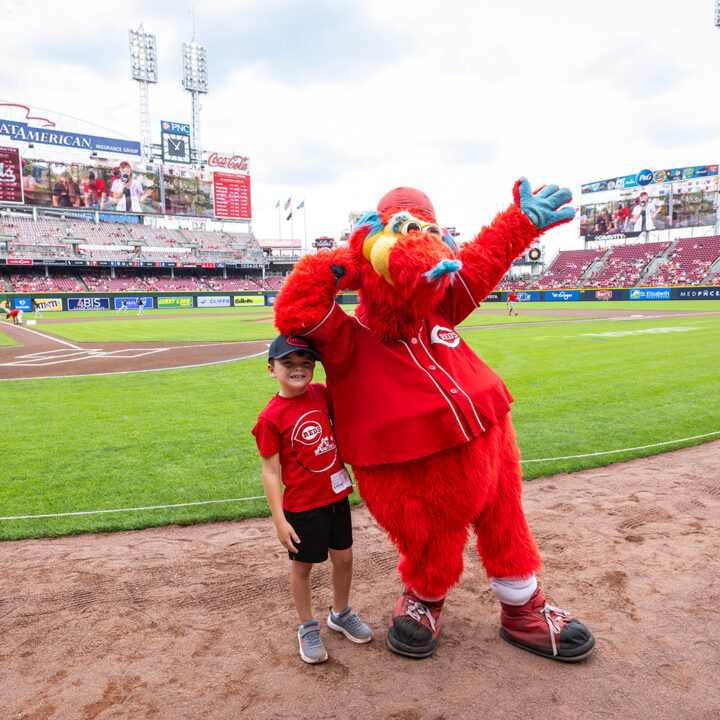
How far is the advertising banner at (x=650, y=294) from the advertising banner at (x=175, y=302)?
39.2 metres

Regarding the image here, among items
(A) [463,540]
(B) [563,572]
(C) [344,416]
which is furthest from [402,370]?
(B) [563,572]

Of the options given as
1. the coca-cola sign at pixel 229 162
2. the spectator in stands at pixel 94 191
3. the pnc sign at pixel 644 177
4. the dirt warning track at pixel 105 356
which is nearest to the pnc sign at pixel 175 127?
the coca-cola sign at pixel 229 162

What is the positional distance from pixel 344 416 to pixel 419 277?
824mm

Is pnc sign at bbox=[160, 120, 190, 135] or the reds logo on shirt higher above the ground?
pnc sign at bbox=[160, 120, 190, 135]

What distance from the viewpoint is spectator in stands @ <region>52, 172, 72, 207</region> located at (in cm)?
5353

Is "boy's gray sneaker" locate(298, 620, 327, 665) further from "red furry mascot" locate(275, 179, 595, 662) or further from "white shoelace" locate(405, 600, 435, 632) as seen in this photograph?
"white shoelace" locate(405, 600, 435, 632)

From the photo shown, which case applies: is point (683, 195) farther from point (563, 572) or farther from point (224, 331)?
point (563, 572)

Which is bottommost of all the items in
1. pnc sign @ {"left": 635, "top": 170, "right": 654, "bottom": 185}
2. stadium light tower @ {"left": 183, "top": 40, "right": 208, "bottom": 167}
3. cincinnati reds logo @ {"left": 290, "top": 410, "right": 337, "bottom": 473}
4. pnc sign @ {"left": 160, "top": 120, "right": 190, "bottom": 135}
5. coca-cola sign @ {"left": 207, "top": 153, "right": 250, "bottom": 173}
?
cincinnati reds logo @ {"left": 290, "top": 410, "right": 337, "bottom": 473}

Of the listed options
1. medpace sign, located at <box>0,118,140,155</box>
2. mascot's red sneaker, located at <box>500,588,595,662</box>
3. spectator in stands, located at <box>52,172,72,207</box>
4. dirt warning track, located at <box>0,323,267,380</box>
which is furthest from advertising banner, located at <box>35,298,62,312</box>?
mascot's red sneaker, located at <box>500,588,595,662</box>

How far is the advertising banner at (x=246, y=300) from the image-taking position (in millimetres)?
48562

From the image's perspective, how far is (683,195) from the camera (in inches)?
2181

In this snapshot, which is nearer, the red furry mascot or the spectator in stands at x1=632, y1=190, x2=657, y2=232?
the red furry mascot

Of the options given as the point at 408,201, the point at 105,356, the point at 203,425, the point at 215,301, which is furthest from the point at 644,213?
the point at 408,201

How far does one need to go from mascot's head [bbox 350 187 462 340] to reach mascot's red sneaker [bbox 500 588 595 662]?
1.61 metres
